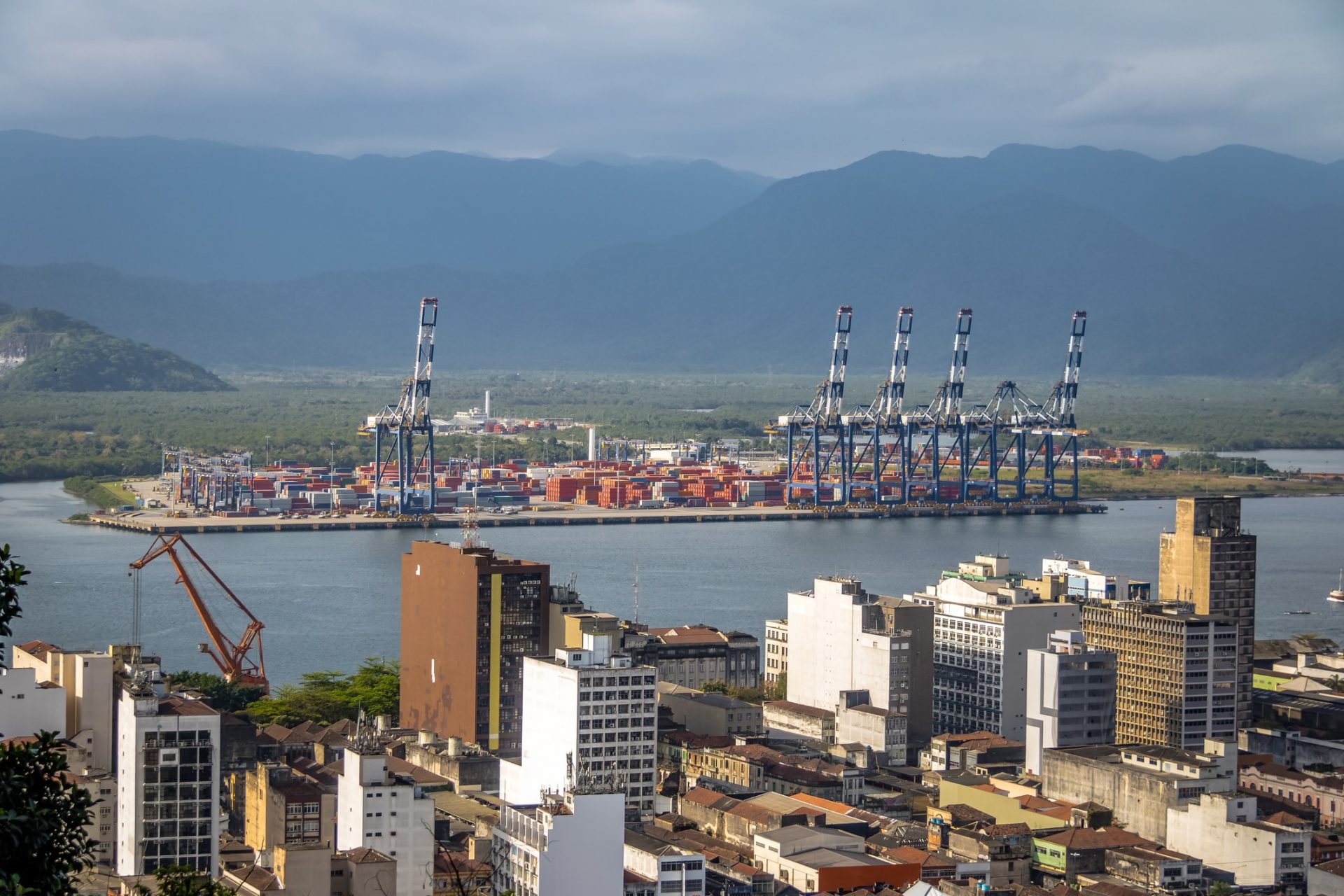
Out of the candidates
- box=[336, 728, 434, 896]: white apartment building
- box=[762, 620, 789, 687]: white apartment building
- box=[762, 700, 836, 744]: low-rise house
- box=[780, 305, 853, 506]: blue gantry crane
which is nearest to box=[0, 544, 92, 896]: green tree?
box=[336, 728, 434, 896]: white apartment building

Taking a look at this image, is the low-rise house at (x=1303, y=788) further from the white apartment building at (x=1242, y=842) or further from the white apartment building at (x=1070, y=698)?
the white apartment building at (x=1242, y=842)

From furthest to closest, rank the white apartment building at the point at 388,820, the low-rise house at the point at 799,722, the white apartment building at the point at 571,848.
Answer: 1. the low-rise house at the point at 799,722
2. the white apartment building at the point at 388,820
3. the white apartment building at the point at 571,848

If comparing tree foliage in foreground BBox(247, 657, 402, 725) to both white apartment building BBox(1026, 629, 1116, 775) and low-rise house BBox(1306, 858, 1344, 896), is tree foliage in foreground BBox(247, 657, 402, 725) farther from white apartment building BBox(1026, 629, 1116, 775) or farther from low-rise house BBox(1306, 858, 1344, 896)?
low-rise house BBox(1306, 858, 1344, 896)

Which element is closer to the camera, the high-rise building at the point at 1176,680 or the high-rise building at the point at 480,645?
the high-rise building at the point at 1176,680

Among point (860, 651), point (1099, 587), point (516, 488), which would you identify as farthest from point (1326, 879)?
point (516, 488)

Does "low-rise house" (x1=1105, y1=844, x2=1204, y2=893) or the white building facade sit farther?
the white building facade

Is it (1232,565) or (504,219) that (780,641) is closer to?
(1232,565)

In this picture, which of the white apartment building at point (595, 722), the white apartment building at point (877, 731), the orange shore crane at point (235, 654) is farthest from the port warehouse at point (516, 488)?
the white apartment building at point (595, 722)
